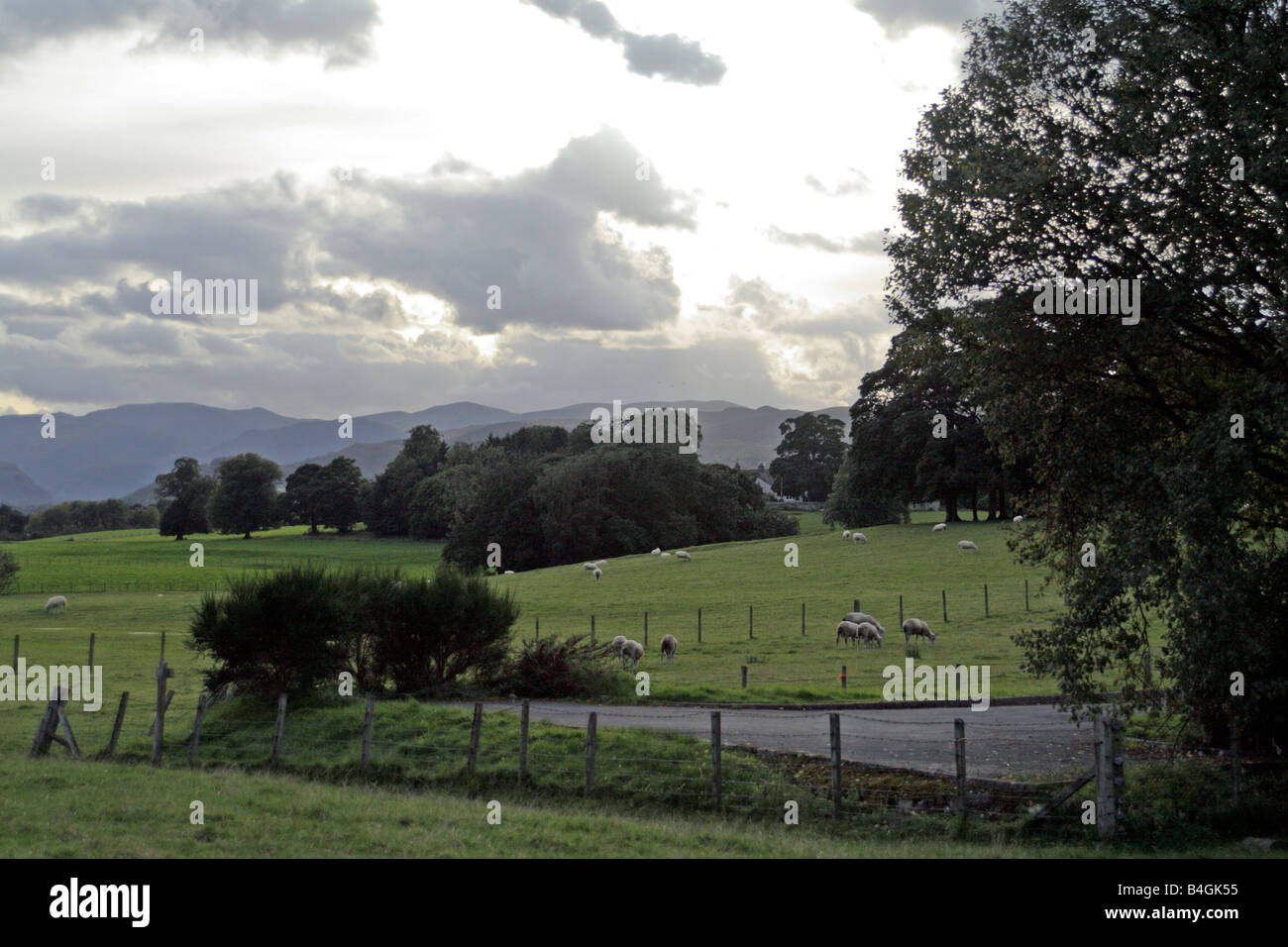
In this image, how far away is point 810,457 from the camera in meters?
166

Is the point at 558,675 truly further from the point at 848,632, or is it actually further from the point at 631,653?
the point at 848,632

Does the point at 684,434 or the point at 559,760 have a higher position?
the point at 684,434

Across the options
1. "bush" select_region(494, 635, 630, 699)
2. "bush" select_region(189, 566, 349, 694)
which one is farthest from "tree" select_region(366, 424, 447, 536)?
"bush" select_region(189, 566, 349, 694)

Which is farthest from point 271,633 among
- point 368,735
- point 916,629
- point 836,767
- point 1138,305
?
point 916,629

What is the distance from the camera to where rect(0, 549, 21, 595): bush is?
251ft

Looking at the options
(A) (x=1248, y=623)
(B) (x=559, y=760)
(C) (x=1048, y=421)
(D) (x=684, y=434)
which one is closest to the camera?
(A) (x=1248, y=623)

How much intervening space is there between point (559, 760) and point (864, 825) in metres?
6.61

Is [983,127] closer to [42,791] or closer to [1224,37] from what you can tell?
[1224,37]

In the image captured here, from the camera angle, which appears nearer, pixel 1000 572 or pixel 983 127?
pixel 983 127

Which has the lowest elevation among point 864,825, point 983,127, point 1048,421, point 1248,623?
point 864,825

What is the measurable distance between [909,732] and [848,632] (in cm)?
1600
